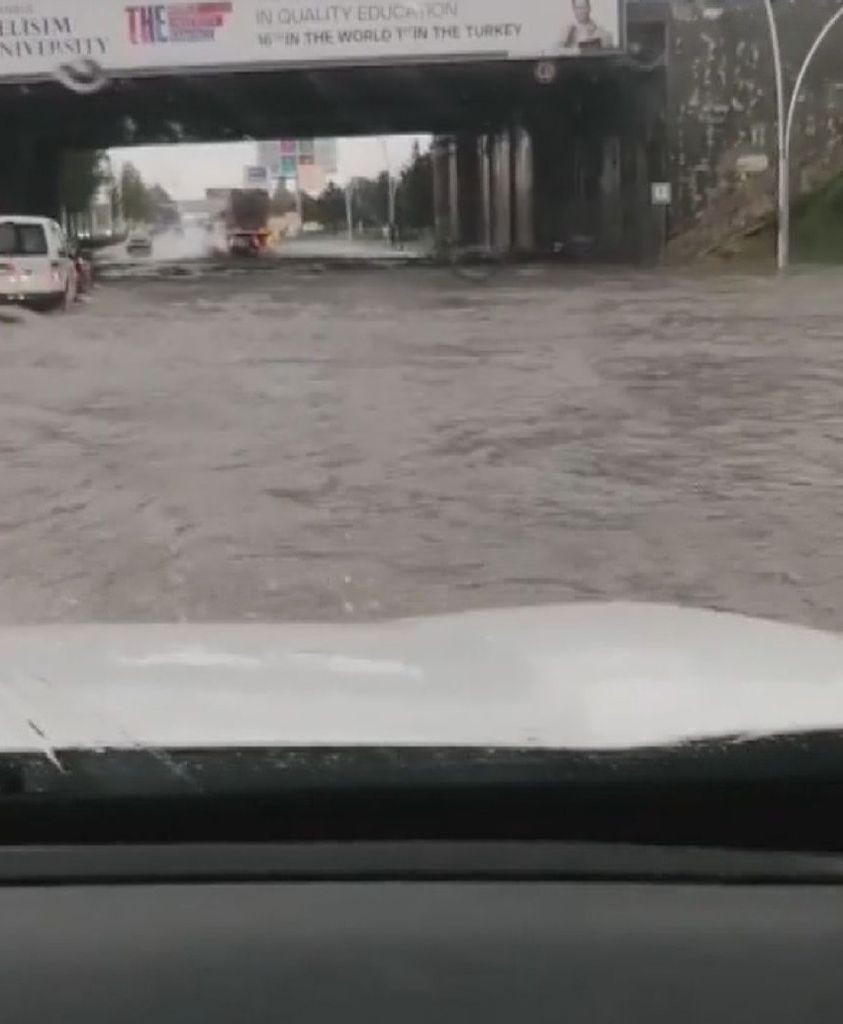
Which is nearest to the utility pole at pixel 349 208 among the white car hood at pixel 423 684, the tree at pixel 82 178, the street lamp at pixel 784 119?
the tree at pixel 82 178

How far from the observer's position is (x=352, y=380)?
2.75 meters

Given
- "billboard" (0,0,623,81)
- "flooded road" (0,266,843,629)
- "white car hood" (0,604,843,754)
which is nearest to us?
"white car hood" (0,604,843,754)

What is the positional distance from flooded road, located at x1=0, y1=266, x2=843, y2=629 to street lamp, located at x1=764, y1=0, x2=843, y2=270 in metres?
0.06

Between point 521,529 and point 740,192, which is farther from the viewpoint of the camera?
point 740,192

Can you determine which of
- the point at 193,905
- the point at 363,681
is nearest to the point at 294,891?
the point at 193,905

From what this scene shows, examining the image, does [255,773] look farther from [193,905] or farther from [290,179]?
[290,179]

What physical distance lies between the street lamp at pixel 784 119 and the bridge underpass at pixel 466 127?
0.18 m

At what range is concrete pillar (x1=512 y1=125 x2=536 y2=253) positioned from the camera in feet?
9.00

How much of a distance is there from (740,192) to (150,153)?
90cm

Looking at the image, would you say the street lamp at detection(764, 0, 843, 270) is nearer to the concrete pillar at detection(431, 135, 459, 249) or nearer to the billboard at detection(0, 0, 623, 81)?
the billboard at detection(0, 0, 623, 81)

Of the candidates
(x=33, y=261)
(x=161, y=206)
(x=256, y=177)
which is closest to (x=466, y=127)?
(x=256, y=177)

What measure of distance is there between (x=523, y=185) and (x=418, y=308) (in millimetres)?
253

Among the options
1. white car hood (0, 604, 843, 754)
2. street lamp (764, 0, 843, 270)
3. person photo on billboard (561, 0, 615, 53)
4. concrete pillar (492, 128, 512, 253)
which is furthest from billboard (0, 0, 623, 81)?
white car hood (0, 604, 843, 754)

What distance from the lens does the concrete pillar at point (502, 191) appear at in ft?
8.72
